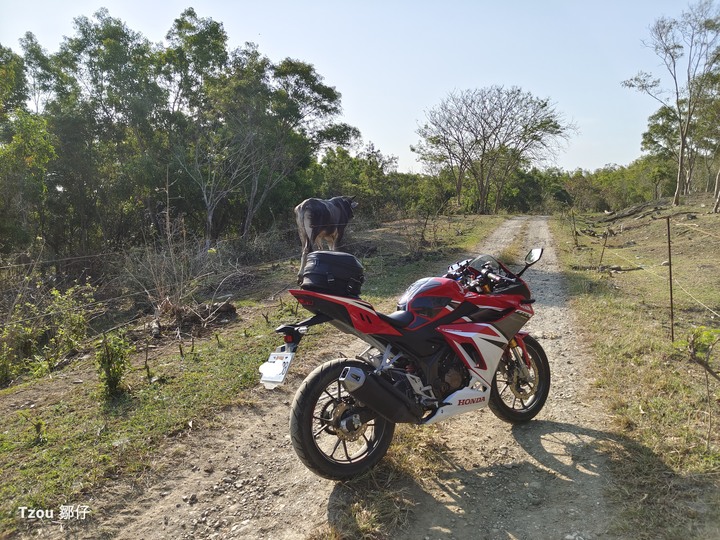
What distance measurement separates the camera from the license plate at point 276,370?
240cm

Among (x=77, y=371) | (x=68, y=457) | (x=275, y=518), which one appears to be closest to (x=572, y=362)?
(x=275, y=518)

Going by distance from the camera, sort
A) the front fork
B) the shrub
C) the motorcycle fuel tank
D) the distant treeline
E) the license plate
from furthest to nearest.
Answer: the distant treeline → the shrub → the front fork → the motorcycle fuel tank → the license plate

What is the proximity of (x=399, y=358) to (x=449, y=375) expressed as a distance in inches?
15.9

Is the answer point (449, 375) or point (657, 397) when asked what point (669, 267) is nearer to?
point (657, 397)

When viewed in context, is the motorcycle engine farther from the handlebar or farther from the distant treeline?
the distant treeline

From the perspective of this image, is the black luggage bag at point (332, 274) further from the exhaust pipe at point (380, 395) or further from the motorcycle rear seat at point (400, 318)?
the exhaust pipe at point (380, 395)

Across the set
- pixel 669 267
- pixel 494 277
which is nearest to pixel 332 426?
pixel 494 277

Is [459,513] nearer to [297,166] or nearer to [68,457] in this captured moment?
[68,457]

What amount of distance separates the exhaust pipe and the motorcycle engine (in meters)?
0.27

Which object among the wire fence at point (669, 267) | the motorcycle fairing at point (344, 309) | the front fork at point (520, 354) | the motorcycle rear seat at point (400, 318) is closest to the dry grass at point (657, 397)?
the wire fence at point (669, 267)

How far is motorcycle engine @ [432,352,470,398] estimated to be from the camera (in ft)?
9.96

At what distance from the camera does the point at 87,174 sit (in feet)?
56.7

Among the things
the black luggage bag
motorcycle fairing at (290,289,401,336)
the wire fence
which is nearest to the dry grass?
the wire fence

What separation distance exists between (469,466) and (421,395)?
2.27 feet
